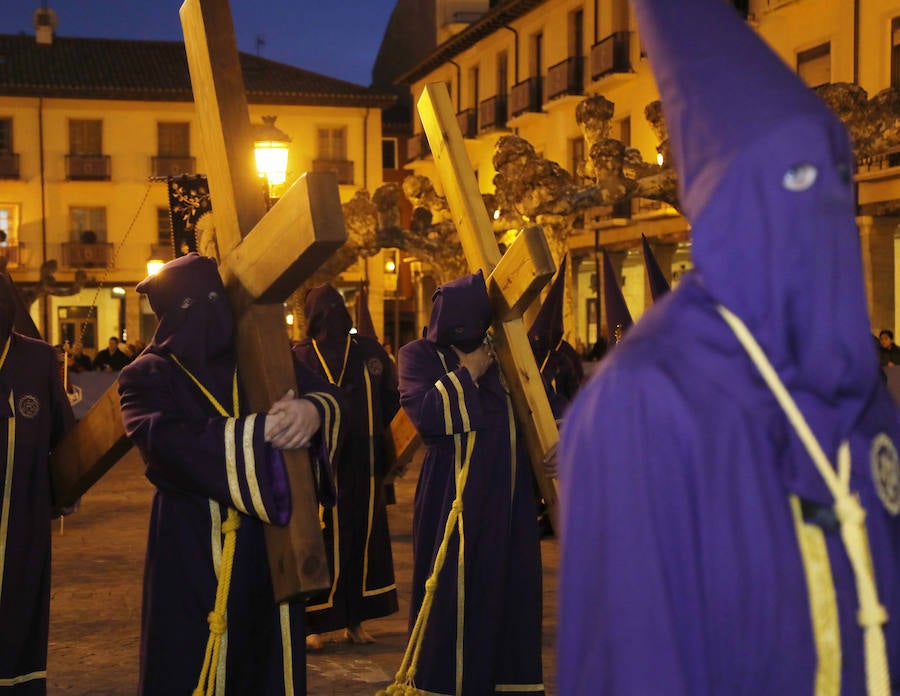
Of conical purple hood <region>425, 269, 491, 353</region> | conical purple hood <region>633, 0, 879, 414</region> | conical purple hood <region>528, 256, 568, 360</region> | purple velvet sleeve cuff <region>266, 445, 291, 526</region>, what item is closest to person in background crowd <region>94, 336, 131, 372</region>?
conical purple hood <region>528, 256, 568, 360</region>

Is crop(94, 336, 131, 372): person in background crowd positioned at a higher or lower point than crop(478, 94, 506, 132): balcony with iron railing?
lower

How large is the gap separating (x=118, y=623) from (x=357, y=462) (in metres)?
1.65

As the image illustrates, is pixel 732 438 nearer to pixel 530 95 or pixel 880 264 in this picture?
pixel 880 264

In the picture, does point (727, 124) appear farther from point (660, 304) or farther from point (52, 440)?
point (52, 440)

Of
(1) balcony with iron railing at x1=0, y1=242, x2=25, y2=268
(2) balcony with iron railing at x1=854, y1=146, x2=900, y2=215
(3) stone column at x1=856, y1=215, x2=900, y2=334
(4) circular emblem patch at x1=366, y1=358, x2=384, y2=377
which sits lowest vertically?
(4) circular emblem patch at x1=366, y1=358, x2=384, y2=377

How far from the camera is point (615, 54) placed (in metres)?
29.1

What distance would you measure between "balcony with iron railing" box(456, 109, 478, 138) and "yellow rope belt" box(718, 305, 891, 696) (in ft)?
117

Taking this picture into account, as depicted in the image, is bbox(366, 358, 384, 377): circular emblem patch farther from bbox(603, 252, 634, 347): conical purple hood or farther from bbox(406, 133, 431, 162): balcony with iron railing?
bbox(406, 133, 431, 162): balcony with iron railing

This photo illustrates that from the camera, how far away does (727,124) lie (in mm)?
2100

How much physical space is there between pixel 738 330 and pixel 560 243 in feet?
39.9

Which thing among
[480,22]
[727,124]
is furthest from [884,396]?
[480,22]

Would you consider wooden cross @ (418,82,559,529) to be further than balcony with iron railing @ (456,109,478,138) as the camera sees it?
No

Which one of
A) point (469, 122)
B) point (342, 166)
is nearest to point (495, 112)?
point (469, 122)

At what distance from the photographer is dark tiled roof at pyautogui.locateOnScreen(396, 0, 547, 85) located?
3472cm
